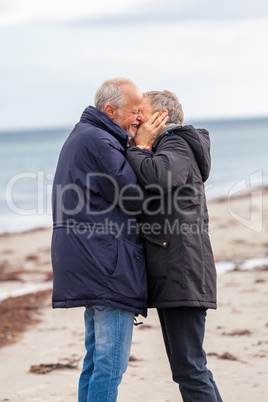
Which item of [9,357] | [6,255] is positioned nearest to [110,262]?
[9,357]

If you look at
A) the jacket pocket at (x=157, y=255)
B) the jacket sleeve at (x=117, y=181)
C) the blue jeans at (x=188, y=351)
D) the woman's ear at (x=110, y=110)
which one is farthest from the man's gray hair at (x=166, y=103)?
the blue jeans at (x=188, y=351)

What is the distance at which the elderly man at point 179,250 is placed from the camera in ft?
11.8

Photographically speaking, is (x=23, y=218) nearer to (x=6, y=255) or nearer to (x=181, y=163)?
(x=6, y=255)

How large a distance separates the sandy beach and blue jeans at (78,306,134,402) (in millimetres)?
1213

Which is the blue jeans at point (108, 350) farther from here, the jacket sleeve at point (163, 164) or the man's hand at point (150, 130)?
the man's hand at point (150, 130)

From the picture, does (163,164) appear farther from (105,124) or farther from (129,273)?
(129,273)

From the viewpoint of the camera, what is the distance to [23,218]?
77.3 ft

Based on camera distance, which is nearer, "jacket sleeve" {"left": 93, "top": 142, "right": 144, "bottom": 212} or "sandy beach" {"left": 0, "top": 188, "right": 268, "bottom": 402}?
"jacket sleeve" {"left": 93, "top": 142, "right": 144, "bottom": 212}

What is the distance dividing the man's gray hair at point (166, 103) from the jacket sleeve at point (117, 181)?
48 centimetres

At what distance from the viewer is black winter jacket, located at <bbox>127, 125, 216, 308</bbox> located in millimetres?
3572

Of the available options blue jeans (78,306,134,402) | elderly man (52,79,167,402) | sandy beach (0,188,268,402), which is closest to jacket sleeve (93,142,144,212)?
elderly man (52,79,167,402)

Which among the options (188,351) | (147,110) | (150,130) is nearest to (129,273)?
(188,351)

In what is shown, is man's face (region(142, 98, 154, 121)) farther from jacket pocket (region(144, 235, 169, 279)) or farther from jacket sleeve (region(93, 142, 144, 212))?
jacket pocket (region(144, 235, 169, 279))

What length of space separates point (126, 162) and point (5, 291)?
726 centimetres
